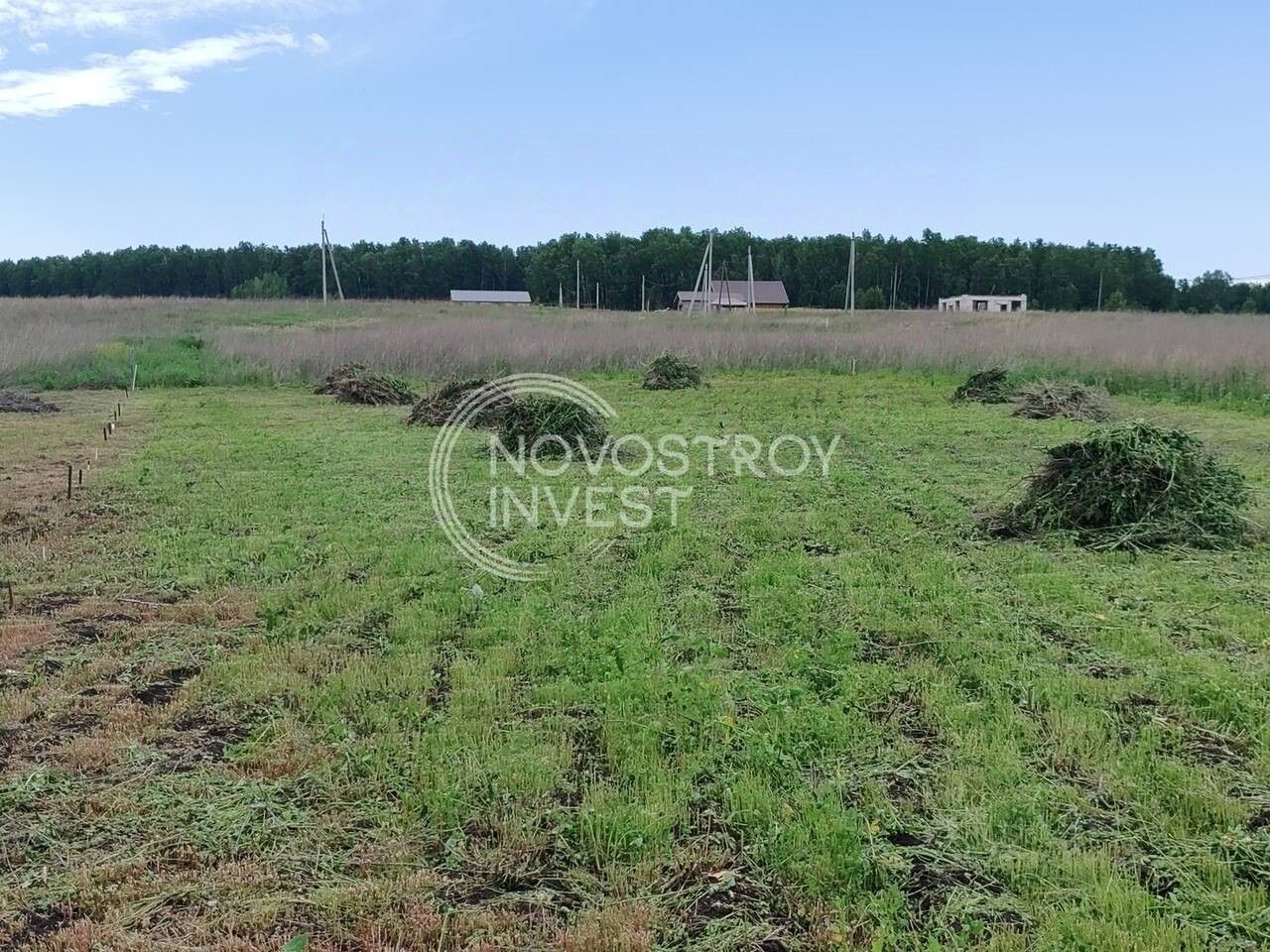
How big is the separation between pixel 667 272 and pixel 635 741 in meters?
54.6

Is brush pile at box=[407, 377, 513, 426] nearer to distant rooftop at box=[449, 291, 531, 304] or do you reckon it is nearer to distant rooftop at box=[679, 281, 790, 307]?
distant rooftop at box=[679, 281, 790, 307]

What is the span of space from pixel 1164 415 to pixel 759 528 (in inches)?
326

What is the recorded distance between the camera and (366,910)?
2041 millimetres

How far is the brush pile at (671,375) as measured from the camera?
1491cm

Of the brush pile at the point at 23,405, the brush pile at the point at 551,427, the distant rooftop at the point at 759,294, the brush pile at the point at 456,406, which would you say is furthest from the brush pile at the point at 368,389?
the distant rooftop at the point at 759,294

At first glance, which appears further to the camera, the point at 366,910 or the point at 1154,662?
the point at 1154,662

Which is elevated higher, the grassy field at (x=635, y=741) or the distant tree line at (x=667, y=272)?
the distant tree line at (x=667, y=272)

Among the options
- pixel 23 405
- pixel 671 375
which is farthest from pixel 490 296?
pixel 23 405

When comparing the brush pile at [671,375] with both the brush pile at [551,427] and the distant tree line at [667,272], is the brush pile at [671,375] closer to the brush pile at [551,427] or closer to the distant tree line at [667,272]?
the brush pile at [551,427]

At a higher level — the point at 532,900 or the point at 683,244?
the point at 683,244

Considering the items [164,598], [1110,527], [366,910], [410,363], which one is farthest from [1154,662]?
[410,363]

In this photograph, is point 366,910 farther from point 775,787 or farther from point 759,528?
point 759,528

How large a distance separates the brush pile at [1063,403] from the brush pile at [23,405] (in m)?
12.8

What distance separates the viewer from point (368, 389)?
13250 millimetres
